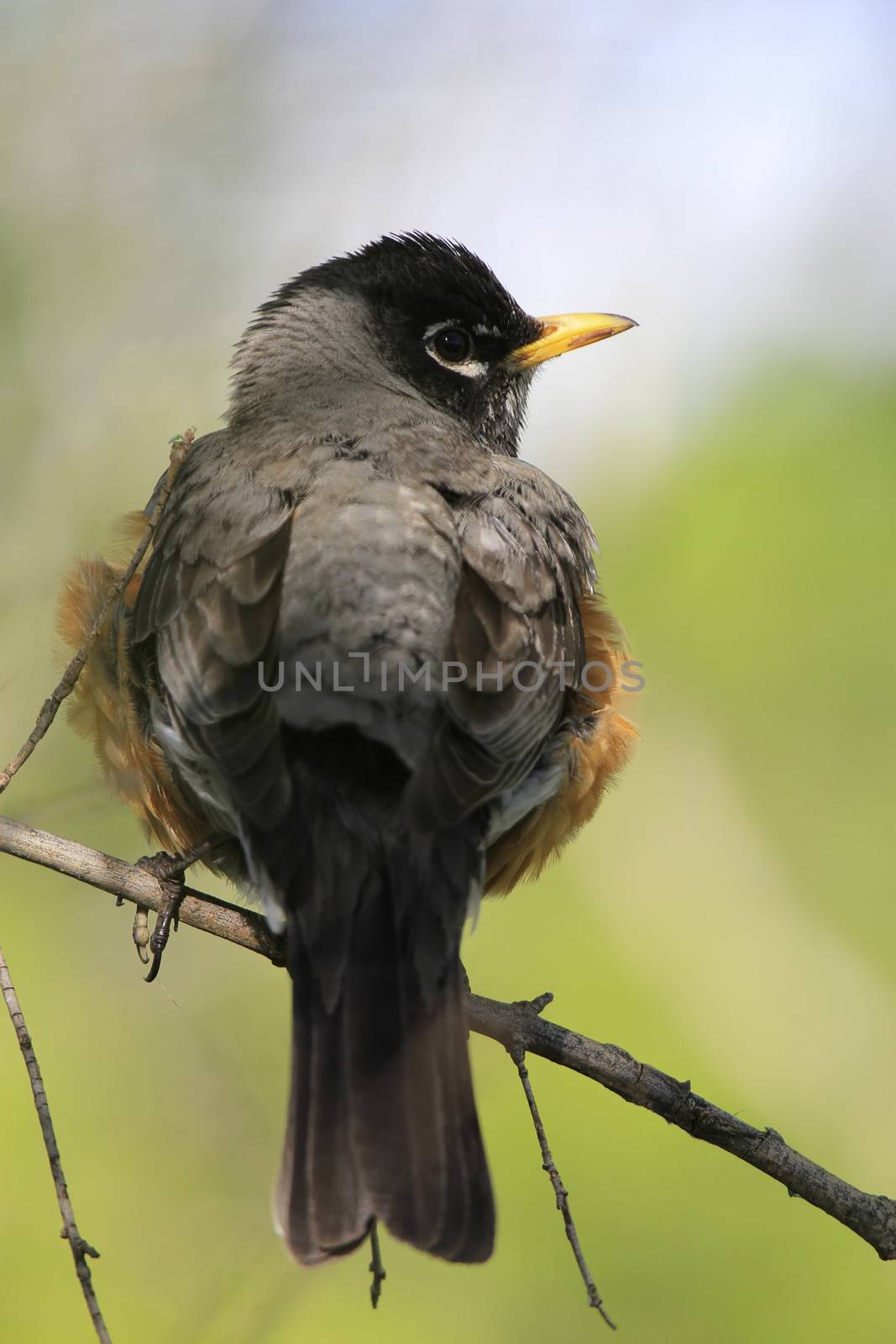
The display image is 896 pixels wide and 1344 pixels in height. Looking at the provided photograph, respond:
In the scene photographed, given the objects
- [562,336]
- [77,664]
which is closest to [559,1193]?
[77,664]

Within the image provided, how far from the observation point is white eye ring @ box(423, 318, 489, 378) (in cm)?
454

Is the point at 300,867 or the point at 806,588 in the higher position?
the point at 806,588

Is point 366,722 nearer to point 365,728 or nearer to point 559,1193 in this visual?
point 365,728

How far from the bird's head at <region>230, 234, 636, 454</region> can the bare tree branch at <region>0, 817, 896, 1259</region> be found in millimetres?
1998

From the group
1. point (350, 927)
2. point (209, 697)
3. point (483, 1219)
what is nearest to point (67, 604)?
point (209, 697)

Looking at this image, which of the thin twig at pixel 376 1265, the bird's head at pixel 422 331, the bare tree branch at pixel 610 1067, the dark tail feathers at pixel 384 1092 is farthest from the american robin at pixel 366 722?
the bird's head at pixel 422 331

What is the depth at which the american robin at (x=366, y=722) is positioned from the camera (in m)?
2.54

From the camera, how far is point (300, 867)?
8.92 feet

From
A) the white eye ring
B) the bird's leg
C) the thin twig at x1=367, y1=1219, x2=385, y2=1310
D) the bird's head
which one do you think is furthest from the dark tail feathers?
the white eye ring

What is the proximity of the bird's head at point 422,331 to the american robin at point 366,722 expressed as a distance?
0.47m

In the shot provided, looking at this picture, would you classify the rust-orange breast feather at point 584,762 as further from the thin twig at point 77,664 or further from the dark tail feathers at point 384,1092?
the thin twig at point 77,664

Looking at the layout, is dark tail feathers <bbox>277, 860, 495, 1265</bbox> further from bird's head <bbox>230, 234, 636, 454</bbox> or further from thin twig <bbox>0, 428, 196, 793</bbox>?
bird's head <bbox>230, 234, 636, 454</bbox>

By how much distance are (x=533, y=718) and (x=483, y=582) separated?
372 mm

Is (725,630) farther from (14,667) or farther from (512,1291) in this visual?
(14,667)
